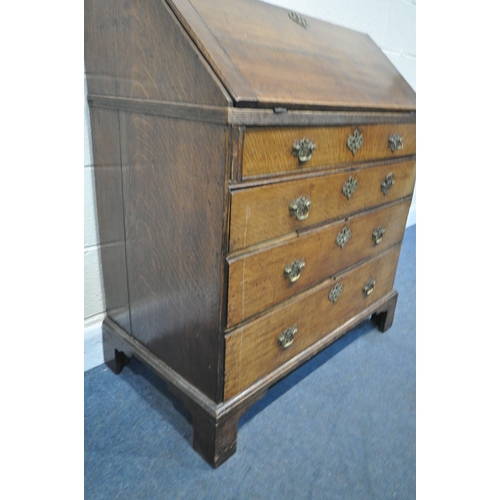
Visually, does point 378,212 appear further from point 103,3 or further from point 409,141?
point 103,3

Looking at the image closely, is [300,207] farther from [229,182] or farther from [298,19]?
[298,19]

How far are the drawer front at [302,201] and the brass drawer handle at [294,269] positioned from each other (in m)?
0.11

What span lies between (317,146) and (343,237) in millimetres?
382

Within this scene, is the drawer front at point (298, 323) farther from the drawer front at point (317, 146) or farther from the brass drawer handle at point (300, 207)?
the drawer front at point (317, 146)

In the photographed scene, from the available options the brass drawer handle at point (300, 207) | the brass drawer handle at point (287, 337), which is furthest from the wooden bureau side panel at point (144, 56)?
the brass drawer handle at point (287, 337)

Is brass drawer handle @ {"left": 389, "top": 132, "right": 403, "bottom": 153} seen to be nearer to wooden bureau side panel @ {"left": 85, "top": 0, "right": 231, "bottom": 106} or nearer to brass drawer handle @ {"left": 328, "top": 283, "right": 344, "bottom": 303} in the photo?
brass drawer handle @ {"left": 328, "top": 283, "right": 344, "bottom": 303}

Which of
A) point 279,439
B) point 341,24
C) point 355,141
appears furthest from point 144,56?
point 341,24

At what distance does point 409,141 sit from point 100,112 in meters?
1.06

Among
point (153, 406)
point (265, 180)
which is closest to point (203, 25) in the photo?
point (265, 180)

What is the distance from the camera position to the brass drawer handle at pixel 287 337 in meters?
1.30

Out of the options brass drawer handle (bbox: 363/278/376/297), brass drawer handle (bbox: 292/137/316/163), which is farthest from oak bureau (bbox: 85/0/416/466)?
brass drawer handle (bbox: 363/278/376/297)

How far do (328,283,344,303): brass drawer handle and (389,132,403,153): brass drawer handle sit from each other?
50cm

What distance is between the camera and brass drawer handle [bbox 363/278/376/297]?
1667 mm

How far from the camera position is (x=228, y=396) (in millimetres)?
1190
